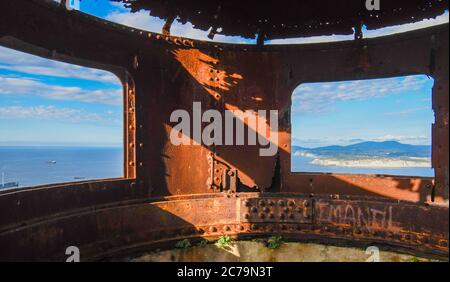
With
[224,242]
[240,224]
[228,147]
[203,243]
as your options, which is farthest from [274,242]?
[228,147]

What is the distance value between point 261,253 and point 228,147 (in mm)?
2280

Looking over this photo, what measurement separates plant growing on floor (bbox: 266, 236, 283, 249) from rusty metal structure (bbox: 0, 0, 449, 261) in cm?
23

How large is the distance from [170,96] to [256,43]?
7.66 feet

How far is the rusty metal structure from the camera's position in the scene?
15.6 feet

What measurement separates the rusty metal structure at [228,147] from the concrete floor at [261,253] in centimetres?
21

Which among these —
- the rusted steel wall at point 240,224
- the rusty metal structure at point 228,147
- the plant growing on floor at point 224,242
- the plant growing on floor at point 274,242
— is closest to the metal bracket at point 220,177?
the rusty metal structure at point 228,147

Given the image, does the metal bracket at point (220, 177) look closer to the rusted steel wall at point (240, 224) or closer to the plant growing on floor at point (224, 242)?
the rusted steel wall at point (240, 224)

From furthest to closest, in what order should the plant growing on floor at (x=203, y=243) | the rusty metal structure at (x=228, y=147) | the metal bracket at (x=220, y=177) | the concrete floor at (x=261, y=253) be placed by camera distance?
the metal bracket at (x=220, y=177) < the plant growing on floor at (x=203, y=243) < the concrete floor at (x=261, y=253) < the rusty metal structure at (x=228, y=147)

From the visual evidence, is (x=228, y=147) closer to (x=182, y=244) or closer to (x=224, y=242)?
(x=224, y=242)

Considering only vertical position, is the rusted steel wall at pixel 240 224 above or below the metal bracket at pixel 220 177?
below

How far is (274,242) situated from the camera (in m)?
5.54

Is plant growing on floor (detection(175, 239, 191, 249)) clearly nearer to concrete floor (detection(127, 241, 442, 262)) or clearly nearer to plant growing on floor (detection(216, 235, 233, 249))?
concrete floor (detection(127, 241, 442, 262))

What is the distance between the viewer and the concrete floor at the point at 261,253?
524cm

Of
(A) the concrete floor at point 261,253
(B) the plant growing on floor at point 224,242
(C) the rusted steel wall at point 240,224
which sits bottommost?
(A) the concrete floor at point 261,253
